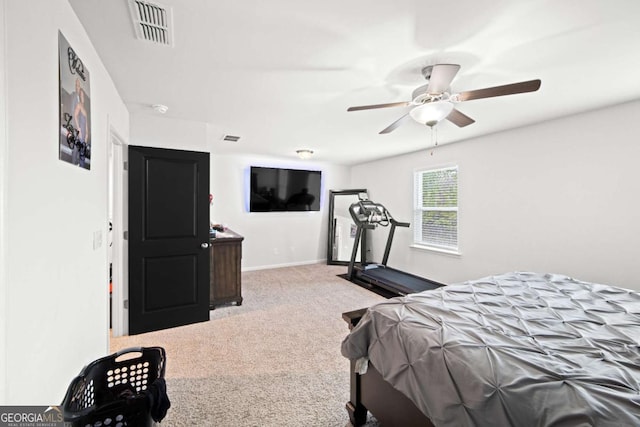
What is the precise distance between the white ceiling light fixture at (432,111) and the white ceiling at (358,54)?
265 millimetres

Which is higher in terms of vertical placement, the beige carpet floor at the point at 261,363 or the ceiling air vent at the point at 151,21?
the ceiling air vent at the point at 151,21

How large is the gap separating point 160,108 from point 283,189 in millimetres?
3179

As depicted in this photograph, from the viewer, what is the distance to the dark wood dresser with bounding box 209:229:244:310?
3508 millimetres

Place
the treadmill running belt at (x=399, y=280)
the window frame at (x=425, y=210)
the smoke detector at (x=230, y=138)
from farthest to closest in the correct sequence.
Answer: the window frame at (x=425, y=210) → the treadmill running belt at (x=399, y=280) → the smoke detector at (x=230, y=138)

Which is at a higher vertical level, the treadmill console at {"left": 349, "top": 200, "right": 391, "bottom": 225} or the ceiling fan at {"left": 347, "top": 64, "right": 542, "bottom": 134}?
the ceiling fan at {"left": 347, "top": 64, "right": 542, "bottom": 134}

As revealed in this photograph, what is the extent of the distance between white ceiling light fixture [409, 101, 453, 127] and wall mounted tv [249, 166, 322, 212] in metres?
3.87

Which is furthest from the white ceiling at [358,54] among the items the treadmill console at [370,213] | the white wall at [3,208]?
the treadmill console at [370,213]

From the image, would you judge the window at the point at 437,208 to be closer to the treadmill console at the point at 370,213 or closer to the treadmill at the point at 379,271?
the treadmill at the point at 379,271

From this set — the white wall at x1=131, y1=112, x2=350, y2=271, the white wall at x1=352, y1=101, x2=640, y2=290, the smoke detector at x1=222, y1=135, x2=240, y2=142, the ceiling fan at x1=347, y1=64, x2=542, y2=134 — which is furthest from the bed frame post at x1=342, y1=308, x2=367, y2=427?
the white wall at x1=131, y1=112, x2=350, y2=271

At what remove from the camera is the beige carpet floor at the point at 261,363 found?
1.74m

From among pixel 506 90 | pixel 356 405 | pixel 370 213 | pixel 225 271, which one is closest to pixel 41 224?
pixel 356 405

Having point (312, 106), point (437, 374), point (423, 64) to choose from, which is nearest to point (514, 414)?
point (437, 374)

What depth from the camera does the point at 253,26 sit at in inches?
58.5

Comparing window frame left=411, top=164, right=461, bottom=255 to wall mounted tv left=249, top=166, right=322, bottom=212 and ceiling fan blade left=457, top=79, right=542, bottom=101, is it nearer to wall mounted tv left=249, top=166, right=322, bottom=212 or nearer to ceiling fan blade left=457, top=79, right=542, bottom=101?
wall mounted tv left=249, top=166, right=322, bottom=212
